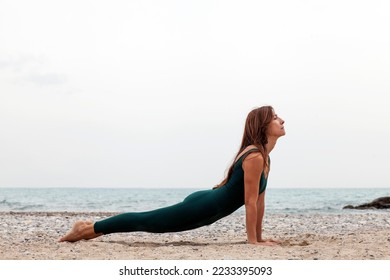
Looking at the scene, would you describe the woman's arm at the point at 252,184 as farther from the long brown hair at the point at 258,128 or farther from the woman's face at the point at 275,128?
the woman's face at the point at 275,128

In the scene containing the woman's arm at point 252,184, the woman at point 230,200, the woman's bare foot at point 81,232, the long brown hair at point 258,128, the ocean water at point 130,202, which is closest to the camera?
the woman's arm at point 252,184

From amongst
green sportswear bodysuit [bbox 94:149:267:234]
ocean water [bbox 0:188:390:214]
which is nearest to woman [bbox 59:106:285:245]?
green sportswear bodysuit [bbox 94:149:267:234]

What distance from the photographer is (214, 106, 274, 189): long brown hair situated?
6.39 meters

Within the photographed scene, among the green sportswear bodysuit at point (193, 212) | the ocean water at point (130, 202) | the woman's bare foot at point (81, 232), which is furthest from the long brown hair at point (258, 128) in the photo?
the ocean water at point (130, 202)

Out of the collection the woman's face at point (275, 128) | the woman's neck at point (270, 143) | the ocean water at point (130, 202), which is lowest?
the ocean water at point (130, 202)

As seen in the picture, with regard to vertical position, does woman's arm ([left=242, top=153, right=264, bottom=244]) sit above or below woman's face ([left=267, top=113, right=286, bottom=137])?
below

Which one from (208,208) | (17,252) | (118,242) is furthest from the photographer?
(118,242)

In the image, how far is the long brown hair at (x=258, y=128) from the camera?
6.39 metres

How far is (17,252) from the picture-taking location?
19.4 feet

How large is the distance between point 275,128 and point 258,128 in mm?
196

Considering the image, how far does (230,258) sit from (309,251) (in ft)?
3.31

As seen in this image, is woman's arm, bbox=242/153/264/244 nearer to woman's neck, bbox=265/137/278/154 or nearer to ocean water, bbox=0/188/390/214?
woman's neck, bbox=265/137/278/154

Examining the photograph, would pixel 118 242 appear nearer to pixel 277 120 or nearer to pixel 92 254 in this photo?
pixel 92 254
